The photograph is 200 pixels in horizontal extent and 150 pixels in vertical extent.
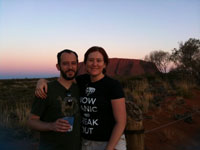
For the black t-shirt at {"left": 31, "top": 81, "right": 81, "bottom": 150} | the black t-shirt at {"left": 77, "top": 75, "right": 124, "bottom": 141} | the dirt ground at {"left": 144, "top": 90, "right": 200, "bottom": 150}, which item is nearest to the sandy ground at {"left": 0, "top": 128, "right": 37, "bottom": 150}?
the dirt ground at {"left": 144, "top": 90, "right": 200, "bottom": 150}

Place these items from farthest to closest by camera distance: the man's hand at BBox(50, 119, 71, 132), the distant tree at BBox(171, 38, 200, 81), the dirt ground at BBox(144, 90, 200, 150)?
the distant tree at BBox(171, 38, 200, 81), the dirt ground at BBox(144, 90, 200, 150), the man's hand at BBox(50, 119, 71, 132)

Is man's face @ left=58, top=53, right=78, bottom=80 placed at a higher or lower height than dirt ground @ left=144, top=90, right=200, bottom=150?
higher

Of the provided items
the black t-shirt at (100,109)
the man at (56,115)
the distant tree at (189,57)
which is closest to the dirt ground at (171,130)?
the black t-shirt at (100,109)

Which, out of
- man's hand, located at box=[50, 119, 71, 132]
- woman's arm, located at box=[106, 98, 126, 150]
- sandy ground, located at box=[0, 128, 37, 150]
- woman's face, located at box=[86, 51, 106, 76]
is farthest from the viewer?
sandy ground, located at box=[0, 128, 37, 150]

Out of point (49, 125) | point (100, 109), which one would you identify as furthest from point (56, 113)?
point (100, 109)

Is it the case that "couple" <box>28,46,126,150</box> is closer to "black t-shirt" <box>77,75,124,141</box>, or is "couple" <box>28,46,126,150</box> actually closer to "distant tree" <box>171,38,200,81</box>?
"black t-shirt" <box>77,75,124,141</box>

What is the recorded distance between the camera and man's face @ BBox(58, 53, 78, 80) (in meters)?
2.03

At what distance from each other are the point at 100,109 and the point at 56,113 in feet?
1.33

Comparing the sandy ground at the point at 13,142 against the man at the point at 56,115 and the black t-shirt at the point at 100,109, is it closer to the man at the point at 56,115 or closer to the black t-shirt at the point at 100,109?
the man at the point at 56,115

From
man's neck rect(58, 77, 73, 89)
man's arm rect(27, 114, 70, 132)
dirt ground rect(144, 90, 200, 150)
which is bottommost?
dirt ground rect(144, 90, 200, 150)

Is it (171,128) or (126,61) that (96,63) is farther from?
(126,61)

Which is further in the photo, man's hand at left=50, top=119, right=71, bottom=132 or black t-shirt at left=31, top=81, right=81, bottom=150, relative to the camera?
black t-shirt at left=31, top=81, right=81, bottom=150

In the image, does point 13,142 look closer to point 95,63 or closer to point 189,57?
point 95,63

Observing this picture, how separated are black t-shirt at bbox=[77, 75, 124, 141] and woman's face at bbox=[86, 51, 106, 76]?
11 cm
